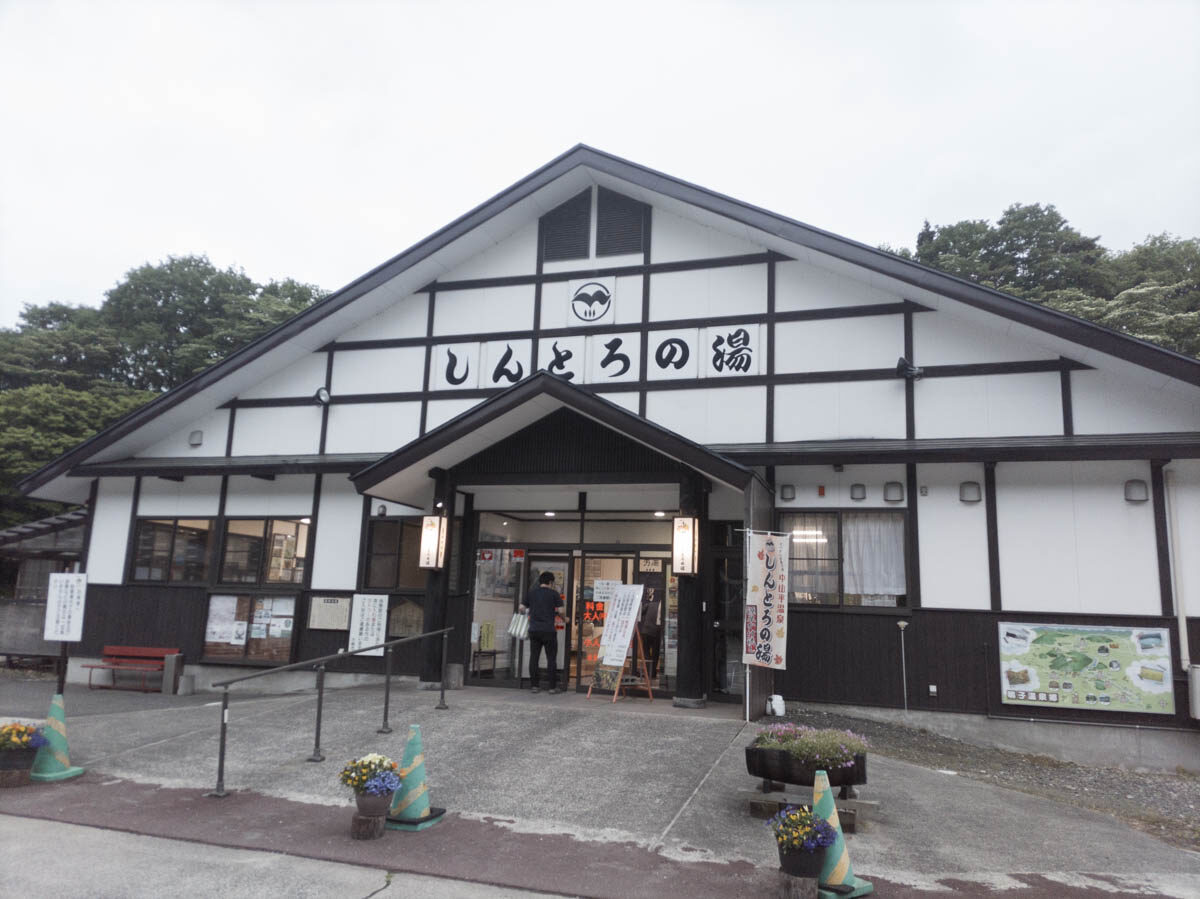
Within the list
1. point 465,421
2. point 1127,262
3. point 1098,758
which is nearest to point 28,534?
point 465,421

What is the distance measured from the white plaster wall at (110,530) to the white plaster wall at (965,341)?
13.2 meters

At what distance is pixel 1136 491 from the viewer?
9.81 m

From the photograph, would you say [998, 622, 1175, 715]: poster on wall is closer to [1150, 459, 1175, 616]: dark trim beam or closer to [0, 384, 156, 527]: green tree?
[1150, 459, 1175, 616]: dark trim beam

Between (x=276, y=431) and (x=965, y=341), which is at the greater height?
(x=965, y=341)

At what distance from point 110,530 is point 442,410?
6.51 metres

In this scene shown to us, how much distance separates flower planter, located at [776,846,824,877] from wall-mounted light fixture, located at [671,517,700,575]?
5595mm

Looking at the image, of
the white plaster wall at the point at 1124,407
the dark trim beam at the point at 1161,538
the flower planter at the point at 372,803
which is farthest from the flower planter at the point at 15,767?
the dark trim beam at the point at 1161,538

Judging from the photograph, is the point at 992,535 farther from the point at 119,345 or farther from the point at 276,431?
the point at 119,345

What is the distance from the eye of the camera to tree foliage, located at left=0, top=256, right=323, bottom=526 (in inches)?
922

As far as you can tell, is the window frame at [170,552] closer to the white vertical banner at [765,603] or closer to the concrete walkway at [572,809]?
the concrete walkway at [572,809]

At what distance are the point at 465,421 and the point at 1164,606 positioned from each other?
28.6 ft

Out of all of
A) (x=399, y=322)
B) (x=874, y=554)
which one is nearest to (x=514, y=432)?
(x=399, y=322)

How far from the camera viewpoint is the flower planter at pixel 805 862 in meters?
4.66

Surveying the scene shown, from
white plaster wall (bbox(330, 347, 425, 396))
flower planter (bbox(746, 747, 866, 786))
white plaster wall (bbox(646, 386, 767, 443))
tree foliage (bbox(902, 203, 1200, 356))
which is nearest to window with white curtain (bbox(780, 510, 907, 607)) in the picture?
white plaster wall (bbox(646, 386, 767, 443))
